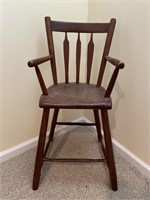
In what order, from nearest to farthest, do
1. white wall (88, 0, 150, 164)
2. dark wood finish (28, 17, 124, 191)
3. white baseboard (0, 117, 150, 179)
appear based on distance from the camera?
1. dark wood finish (28, 17, 124, 191)
2. white wall (88, 0, 150, 164)
3. white baseboard (0, 117, 150, 179)

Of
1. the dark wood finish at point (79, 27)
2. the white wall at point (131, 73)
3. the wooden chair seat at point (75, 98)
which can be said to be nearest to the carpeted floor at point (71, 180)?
the white wall at point (131, 73)

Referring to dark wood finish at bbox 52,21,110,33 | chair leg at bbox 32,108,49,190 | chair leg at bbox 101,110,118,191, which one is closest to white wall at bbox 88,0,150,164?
dark wood finish at bbox 52,21,110,33

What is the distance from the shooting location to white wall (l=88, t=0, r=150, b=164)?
1.22m

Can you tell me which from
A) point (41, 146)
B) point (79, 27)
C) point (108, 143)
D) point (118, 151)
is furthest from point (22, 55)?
point (118, 151)

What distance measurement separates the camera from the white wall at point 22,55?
4.14 ft

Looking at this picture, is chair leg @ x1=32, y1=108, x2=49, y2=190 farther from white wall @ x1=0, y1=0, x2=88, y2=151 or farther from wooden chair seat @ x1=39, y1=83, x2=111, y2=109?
white wall @ x1=0, y1=0, x2=88, y2=151

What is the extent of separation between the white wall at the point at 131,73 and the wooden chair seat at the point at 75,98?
20 cm

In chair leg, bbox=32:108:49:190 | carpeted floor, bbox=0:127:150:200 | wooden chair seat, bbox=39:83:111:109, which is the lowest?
carpeted floor, bbox=0:127:150:200

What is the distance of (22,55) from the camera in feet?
4.41

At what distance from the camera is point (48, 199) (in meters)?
1.14

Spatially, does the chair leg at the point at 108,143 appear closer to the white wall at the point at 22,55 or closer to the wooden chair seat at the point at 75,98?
the wooden chair seat at the point at 75,98

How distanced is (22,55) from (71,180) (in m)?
0.77

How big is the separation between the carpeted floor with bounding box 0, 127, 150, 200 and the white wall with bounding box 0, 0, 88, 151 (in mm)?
186

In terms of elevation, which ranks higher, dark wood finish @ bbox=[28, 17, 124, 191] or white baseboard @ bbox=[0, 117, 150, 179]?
dark wood finish @ bbox=[28, 17, 124, 191]
